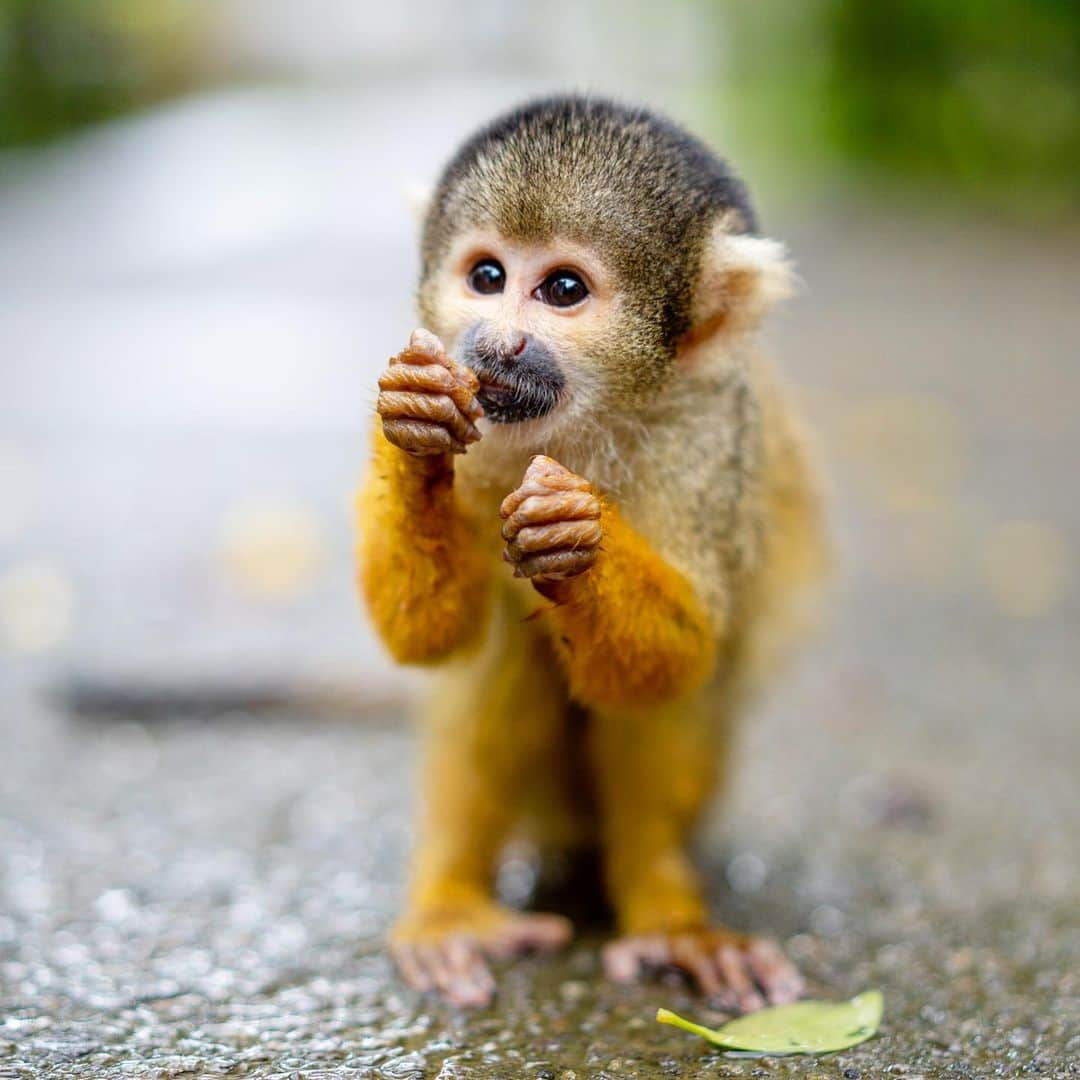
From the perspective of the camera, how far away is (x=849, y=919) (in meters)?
2.62

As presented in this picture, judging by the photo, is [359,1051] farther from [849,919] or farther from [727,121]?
[727,121]

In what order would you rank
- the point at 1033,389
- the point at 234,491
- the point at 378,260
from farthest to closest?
the point at 378,260 → the point at 1033,389 → the point at 234,491

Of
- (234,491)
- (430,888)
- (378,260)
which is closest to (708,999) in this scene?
(430,888)

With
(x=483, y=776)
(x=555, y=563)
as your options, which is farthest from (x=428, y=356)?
(x=483, y=776)

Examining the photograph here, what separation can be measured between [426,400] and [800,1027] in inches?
43.3

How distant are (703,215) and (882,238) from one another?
9203 mm

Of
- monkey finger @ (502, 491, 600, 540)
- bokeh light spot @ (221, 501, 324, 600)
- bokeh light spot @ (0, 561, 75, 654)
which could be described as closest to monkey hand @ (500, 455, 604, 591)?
monkey finger @ (502, 491, 600, 540)

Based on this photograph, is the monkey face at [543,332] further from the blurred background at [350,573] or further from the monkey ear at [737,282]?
the blurred background at [350,573]

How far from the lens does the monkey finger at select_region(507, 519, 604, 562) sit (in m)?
1.94

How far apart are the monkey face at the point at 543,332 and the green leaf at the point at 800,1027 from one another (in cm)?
93

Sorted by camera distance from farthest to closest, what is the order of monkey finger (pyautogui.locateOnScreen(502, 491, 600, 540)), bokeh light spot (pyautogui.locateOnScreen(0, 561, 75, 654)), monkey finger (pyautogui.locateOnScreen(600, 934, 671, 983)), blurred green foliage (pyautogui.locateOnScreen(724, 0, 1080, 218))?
blurred green foliage (pyautogui.locateOnScreen(724, 0, 1080, 218)), bokeh light spot (pyautogui.locateOnScreen(0, 561, 75, 654)), monkey finger (pyautogui.locateOnScreen(600, 934, 671, 983)), monkey finger (pyautogui.locateOnScreen(502, 491, 600, 540))

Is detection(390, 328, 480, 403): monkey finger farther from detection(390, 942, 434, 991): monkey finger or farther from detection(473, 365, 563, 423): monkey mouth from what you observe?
detection(390, 942, 434, 991): monkey finger

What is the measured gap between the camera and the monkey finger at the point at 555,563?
6.43 ft

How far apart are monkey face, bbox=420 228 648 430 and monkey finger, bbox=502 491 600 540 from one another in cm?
22
